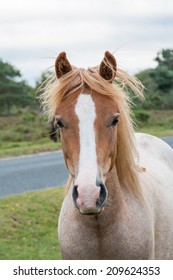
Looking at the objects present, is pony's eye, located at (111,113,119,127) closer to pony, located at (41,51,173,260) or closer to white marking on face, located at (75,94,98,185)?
pony, located at (41,51,173,260)

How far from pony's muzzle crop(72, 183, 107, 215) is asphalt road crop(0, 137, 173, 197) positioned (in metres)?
7.12

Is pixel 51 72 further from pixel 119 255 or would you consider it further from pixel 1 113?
pixel 1 113

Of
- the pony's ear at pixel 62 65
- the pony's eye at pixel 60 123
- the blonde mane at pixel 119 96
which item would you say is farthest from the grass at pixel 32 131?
the pony's eye at pixel 60 123

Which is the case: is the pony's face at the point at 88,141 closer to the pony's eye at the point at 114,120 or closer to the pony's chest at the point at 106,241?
the pony's eye at the point at 114,120

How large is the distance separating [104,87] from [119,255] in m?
1.15

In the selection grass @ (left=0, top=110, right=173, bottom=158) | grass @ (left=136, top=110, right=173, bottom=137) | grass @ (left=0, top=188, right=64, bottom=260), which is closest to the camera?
grass @ (left=0, top=188, right=64, bottom=260)

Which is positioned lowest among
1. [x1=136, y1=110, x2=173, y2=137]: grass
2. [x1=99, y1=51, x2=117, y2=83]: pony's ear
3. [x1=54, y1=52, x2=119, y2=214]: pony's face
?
[x1=136, y1=110, x2=173, y2=137]: grass

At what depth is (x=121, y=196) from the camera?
4.10m

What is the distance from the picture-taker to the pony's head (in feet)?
11.2

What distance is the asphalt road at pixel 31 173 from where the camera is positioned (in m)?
11.4

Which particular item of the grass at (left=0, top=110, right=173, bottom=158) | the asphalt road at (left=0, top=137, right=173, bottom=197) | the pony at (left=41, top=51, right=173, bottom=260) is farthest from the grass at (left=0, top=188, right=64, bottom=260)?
the grass at (left=0, top=110, right=173, bottom=158)

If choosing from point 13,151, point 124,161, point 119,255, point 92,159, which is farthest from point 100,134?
point 13,151

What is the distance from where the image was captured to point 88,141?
361 cm

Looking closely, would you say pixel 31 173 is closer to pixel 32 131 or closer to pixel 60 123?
pixel 32 131
